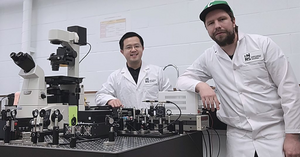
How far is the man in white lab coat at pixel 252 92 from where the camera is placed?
1.33m

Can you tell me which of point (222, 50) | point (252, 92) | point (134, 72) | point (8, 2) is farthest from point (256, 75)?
point (8, 2)

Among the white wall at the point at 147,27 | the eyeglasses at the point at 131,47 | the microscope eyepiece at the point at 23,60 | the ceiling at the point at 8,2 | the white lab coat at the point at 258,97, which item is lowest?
the white lab coat at the point at 258,97

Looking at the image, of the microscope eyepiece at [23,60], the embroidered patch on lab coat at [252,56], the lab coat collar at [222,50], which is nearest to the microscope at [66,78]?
the microscope eyepiece at [23,60]

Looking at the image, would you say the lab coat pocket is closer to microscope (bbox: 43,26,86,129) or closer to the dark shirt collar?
microscope (bbox: 43,26,86,129)

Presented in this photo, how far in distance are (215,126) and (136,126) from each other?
2.62 feet

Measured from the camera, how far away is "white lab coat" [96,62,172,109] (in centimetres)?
A: 227

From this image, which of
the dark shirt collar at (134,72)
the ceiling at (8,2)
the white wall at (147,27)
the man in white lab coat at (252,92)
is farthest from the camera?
the ceiling at (8,2)

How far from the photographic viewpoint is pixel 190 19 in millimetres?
2590

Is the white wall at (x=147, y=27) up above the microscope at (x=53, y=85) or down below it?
above

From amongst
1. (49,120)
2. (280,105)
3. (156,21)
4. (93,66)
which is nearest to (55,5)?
(93,66)

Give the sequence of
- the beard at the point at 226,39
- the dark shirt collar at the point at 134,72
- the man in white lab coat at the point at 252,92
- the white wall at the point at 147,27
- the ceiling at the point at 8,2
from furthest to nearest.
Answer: the ceiling at the point at 8,2 → the dark shirt collar at the point at 134,72 → the white wall at the point at 147,27 → the beard at the point at 226,39 → the man in white lab coat at the point at 252,92

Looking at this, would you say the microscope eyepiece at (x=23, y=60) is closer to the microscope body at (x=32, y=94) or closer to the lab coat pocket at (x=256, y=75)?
the microscope body at (x=32, y=94)

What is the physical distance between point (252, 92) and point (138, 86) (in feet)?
3.66

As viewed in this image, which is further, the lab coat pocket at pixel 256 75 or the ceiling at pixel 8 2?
the ceiling at pixel 8 2
